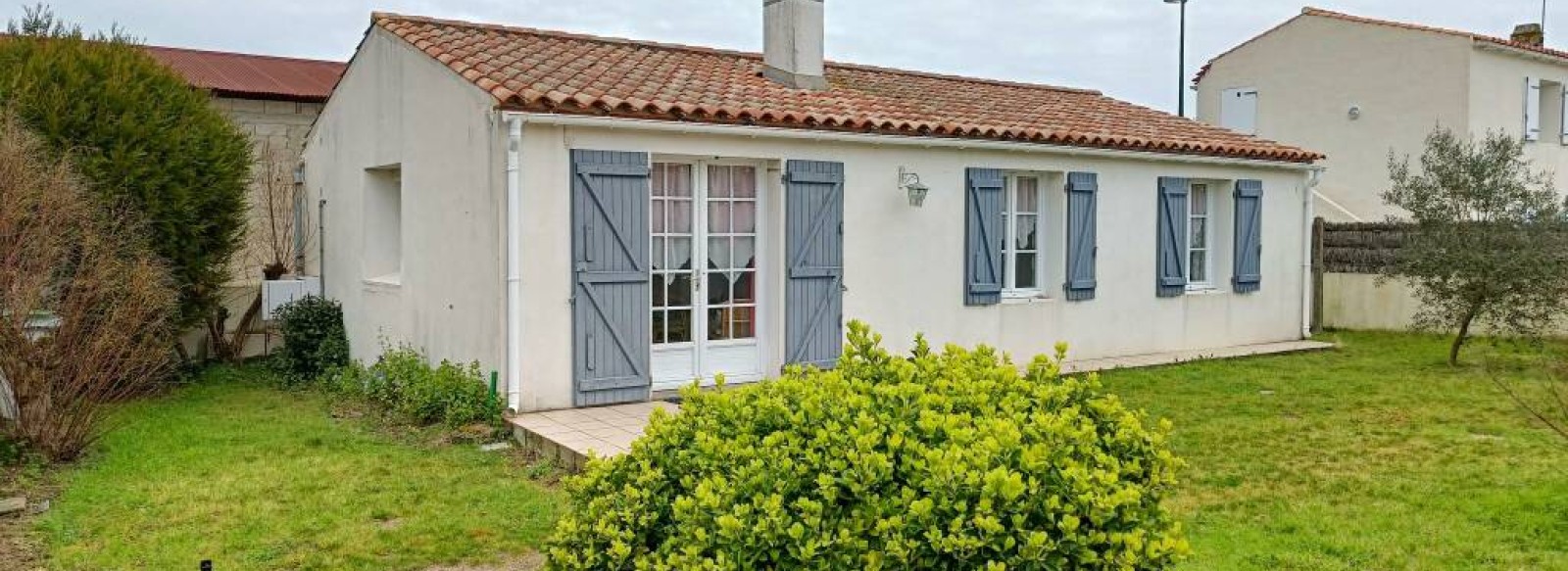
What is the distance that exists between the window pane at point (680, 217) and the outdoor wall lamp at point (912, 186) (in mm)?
2116

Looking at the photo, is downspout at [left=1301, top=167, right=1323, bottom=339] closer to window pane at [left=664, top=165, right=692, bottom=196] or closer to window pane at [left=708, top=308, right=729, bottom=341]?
window pane at [left=708, top=308, right=729, bottom=341]

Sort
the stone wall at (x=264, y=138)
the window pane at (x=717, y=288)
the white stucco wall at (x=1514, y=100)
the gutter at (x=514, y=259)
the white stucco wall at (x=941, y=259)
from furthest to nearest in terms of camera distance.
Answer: the white stucco wall at (x=1514, y=100)
the stone wall at (x=264, y=138)
the window pane at (x=717, y=288)
the white stucco wall at (x=941, y=259)
the gutter at (x=514, y=259)

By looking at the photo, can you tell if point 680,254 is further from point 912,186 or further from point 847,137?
point 912,186

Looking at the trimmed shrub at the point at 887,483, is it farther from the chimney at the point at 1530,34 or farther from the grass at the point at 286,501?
the chimney at the point at 1530,34

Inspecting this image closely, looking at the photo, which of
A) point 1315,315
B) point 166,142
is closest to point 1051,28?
point 1315,315

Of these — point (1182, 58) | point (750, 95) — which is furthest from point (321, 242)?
point (1182, 58)

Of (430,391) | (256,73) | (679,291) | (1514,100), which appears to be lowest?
(430,391)

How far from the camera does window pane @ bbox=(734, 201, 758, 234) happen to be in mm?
9562

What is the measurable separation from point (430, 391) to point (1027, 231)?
20.1 feet

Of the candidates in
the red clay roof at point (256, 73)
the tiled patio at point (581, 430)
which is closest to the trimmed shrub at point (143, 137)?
the red clay roof at point (256, 73)

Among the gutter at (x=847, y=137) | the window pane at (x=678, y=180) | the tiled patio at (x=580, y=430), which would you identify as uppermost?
the gutter at (x=847, y=137)

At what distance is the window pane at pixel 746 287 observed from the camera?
9625mm

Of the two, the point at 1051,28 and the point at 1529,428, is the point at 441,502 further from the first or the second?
the point at 1051,28

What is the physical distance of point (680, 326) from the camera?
9.34 metres
